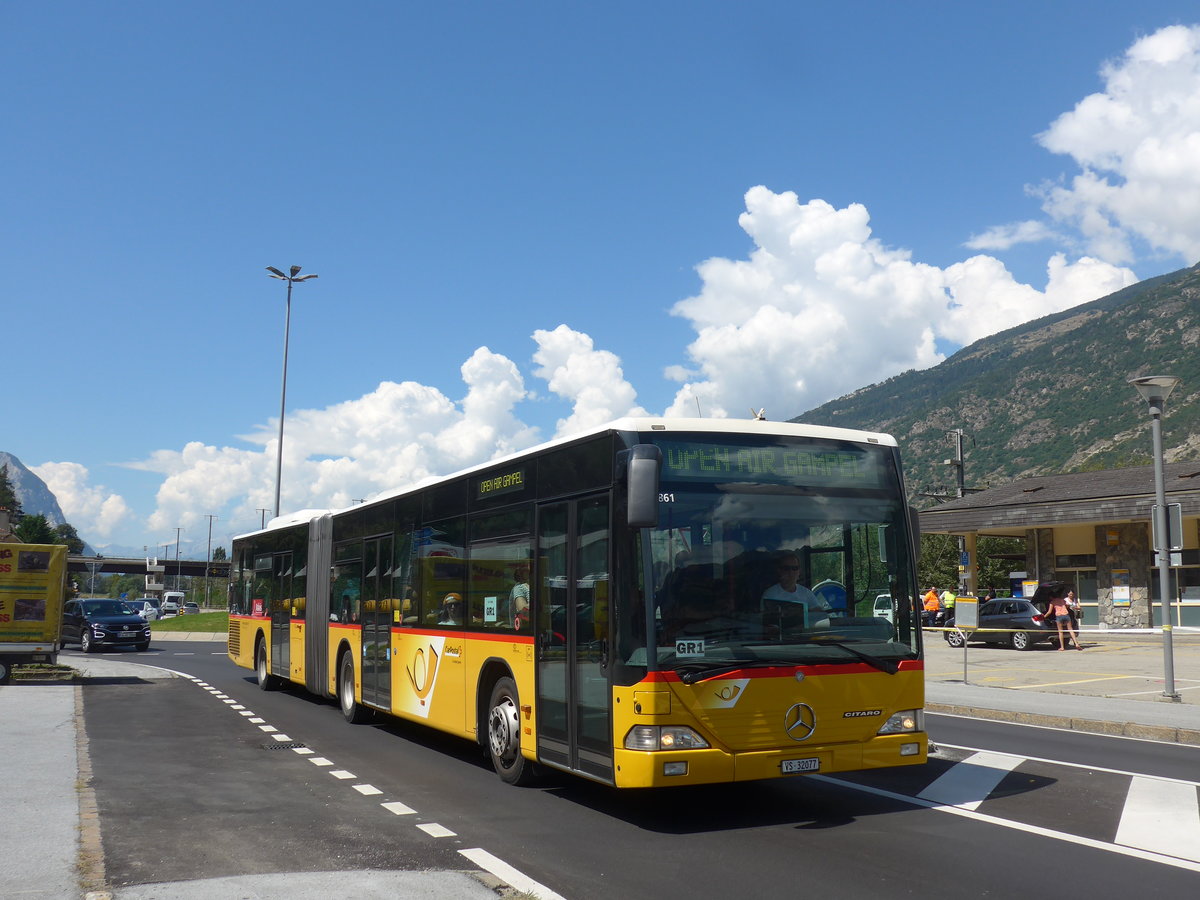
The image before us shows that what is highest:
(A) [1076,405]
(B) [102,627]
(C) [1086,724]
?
(A) [1076,405]

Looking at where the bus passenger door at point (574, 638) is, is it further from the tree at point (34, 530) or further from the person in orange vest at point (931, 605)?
the tree at point (34, 530)

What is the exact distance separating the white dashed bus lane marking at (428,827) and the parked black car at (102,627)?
22169 millimetres

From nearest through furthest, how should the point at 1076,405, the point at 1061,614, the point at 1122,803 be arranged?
the point at 1122,803, the point at 1061,614, the point at 1076,405

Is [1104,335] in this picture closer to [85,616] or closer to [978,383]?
[978,383]

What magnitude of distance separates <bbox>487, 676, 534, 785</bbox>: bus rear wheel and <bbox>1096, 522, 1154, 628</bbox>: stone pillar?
33.6 meters

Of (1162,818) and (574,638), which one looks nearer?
(1162,818)

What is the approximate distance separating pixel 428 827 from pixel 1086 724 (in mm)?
9767

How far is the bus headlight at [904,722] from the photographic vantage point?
8312 mm

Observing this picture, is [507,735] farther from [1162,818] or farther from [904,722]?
[1162,818]

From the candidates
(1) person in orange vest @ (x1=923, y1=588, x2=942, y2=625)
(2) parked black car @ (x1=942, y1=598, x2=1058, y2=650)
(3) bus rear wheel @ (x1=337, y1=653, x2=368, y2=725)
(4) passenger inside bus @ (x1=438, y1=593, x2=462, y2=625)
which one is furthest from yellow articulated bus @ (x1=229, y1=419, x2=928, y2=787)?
(1) person in orange vest @ (x1=923, y1=588, x2=942, y2=625)

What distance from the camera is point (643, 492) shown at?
24.1 ft

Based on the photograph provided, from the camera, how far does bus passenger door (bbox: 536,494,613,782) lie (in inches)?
318

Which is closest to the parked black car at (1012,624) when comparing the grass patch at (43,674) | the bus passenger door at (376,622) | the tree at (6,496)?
the bus passenger door at (376,622)

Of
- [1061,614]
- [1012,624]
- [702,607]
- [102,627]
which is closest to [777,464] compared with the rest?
[702,607]
